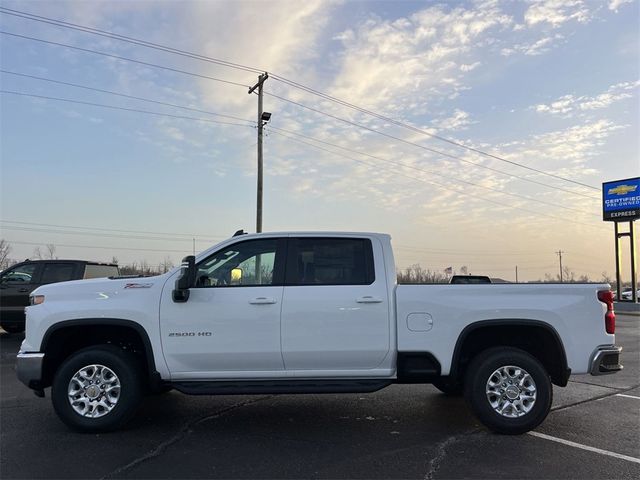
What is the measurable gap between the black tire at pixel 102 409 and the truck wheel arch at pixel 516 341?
330 cm

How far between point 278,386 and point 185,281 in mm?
1431

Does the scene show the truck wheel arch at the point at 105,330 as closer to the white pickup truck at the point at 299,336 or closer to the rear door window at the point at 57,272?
the white pickup truck at the point at 299,336

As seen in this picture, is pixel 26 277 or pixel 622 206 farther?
pixel 622 206

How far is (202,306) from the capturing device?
5.23 metres

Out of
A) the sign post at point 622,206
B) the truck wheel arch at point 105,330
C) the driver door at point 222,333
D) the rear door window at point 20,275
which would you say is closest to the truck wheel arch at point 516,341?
the driver door at point 222,333

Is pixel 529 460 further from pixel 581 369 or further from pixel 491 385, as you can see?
pixel 581 369

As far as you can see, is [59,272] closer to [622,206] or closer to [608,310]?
[608,310]

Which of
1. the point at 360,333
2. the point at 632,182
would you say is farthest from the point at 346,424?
the point at 632,182

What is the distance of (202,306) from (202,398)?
83.9 inches

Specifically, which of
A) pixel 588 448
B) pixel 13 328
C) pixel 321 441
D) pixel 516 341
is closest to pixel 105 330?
pixel 321 441

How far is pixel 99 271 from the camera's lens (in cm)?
1294

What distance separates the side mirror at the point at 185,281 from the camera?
5.18m

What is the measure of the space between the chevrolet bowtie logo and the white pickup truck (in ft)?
102

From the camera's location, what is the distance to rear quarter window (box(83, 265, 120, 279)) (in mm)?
12547
